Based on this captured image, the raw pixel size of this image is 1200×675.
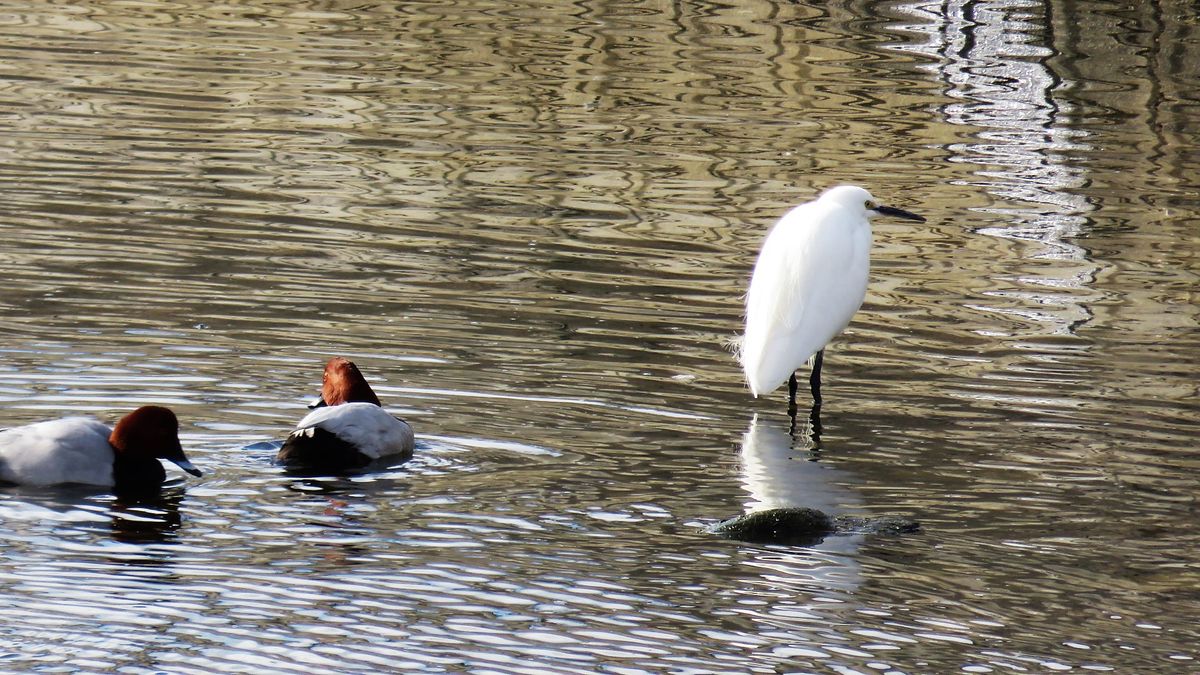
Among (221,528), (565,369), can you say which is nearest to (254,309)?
(565,369)

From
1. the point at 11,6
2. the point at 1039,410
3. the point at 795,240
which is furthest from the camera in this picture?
the point at 11,6

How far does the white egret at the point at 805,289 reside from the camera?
882cm

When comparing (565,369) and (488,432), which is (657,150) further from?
(488,432)

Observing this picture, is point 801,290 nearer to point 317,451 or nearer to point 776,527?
point 776,527

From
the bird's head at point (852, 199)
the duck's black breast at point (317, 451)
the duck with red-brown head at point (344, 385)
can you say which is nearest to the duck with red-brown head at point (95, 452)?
the duck's black breast at point (317, 451)

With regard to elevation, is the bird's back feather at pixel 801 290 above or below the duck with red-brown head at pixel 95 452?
above

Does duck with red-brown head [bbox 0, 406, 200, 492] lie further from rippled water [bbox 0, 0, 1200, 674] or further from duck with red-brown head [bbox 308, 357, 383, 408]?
duck with red-brown head [bbox 308, 357, 383, 408]

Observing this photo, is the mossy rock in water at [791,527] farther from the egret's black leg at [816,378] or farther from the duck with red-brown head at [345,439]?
the egret's black leg at [816,378]

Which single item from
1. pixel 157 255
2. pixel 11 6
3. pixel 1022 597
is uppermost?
pixel 11 6

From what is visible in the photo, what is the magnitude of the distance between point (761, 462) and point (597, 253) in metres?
4.09

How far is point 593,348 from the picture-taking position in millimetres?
9289

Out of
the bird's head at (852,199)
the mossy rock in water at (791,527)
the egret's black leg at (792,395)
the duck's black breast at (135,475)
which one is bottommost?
the mossy rock in water at (791,527)

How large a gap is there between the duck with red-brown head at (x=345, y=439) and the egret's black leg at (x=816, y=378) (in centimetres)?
221

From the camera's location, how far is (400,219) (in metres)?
12.6
